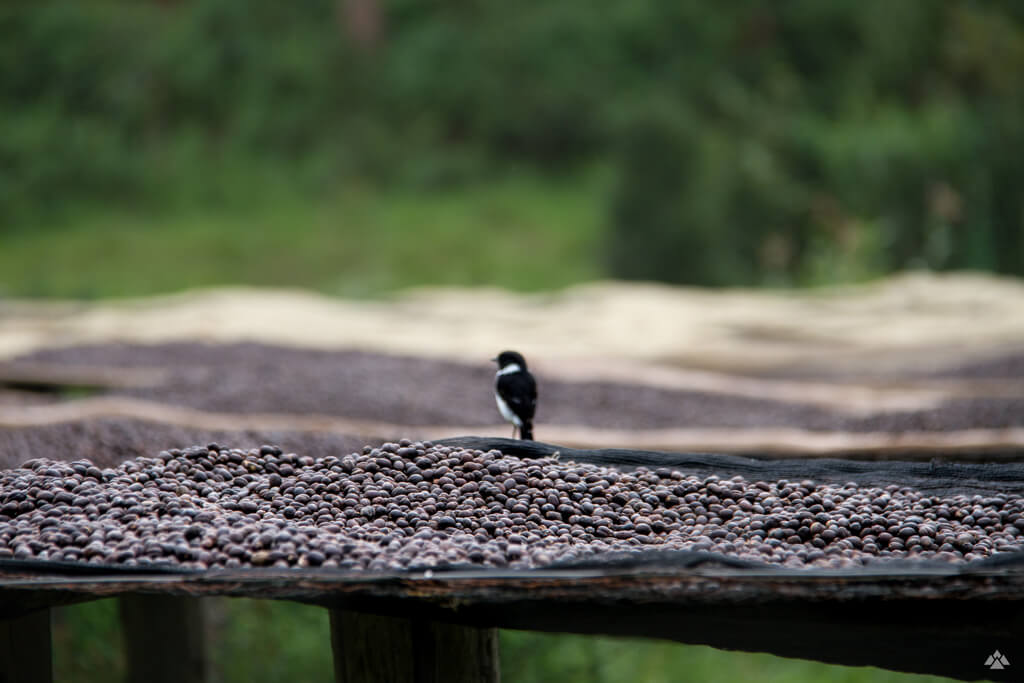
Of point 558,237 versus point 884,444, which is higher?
point 558,237

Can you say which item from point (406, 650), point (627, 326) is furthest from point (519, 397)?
point (627, 326)

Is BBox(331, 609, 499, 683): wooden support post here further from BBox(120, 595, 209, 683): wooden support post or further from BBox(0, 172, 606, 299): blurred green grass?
BBox(0, 172, 606, 299): blurred green grass

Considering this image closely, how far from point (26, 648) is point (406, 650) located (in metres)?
0.68

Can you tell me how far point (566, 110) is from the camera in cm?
1638

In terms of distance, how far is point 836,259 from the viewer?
38.1 feet

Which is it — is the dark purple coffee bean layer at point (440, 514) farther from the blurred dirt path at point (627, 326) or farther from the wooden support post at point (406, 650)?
the blurred dirt path at point (627, 326)

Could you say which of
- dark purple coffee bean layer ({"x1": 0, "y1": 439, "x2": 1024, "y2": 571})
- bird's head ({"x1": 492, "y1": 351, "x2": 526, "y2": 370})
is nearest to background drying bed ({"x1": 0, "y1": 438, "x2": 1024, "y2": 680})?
dark purple coffee bean layer ({"x1": 0, "y1": 439, "x2": 1024, "y2": 571})

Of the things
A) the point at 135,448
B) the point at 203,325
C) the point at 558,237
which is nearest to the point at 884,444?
the point at 135,448

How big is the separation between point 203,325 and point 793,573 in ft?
20.6

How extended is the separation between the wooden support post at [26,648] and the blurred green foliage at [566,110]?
9.85 m

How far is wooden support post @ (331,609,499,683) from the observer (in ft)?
6.07

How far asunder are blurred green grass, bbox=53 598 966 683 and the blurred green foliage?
7.27m

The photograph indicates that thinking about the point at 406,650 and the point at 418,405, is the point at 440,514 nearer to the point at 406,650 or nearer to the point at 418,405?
the point at 406,650

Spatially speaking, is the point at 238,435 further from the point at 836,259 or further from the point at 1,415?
the point at 836,259
